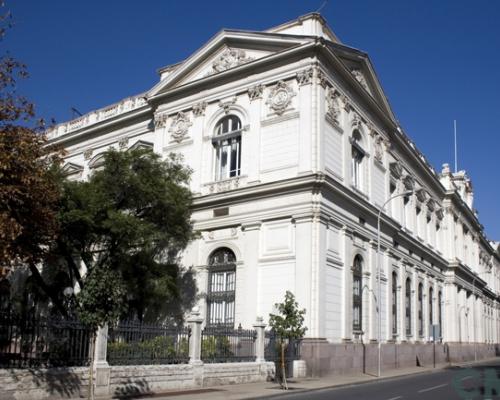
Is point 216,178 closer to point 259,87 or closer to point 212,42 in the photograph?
point 259,87

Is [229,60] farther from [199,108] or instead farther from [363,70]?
[363,70]

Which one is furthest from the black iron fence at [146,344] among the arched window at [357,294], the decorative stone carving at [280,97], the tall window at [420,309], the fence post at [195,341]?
the tall window at [420,309]

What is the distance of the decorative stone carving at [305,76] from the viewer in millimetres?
29922

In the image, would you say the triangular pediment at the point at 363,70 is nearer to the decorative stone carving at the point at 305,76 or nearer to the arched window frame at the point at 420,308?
the decorative stone carving at the point at 305,76

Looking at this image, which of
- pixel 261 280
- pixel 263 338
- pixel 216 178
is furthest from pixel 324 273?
pixel 216 178

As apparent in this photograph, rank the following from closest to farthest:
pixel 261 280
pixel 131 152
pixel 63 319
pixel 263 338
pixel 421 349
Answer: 1. pixel 63 319
2. pixel 263 338
3. pixel 131 152
4. pixel 261 280
5. pixel 421 349

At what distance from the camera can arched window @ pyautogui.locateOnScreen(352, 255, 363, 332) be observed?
32250 millimetres

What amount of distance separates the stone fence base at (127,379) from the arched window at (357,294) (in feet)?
28.2

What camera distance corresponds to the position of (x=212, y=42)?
111 feet

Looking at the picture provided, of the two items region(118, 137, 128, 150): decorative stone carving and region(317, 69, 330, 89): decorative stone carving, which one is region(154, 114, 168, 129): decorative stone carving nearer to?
region(118, 137, 128, 150): decorative stone carving

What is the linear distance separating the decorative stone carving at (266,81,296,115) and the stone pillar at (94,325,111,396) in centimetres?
1652

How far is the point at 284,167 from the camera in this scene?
29922 mm

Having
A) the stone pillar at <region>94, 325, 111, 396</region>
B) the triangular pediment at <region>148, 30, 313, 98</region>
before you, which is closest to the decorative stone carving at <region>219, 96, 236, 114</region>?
the triangular pediment at <region>148, 30, 313, 98</region>

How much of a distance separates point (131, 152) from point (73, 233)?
441cm
